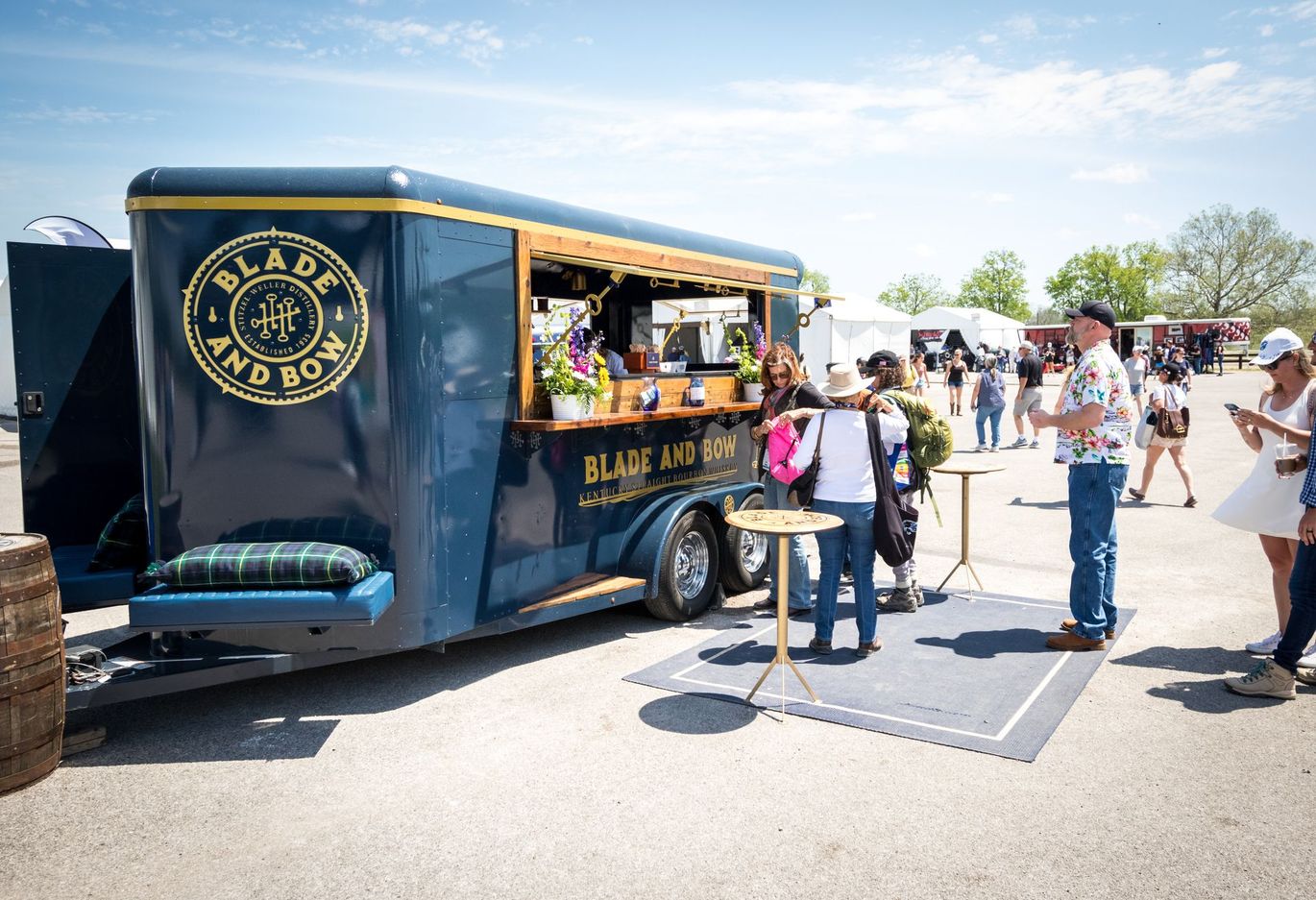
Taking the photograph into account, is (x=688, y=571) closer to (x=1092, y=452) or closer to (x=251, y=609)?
(x=1092, y=452)

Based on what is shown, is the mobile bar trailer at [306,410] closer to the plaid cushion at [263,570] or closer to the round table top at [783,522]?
the plaid cushion at [263,570]

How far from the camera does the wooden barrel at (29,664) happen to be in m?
3.79

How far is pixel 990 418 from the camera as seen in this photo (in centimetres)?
1527

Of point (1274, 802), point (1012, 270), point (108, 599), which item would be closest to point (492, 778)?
point (108, 599)

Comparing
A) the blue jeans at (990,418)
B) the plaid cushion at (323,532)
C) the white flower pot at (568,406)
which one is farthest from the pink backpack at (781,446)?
the blue jeans at (990,418)

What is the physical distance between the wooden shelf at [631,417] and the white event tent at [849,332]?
58.5 ft

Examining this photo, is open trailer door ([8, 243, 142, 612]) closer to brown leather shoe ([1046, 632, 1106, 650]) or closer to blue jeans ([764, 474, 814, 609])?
blue jeans ([764, 474, 814, 609])

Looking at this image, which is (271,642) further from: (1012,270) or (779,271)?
(1012,270)

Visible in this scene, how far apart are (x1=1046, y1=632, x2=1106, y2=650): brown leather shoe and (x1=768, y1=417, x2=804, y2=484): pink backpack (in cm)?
184

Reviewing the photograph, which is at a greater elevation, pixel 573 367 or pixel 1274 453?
pixel 573 367

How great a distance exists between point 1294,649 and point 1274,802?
4.44 ft

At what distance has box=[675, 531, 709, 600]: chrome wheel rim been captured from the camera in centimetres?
645

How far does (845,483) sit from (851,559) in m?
0.48

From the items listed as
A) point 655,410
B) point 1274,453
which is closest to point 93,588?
point 655,410
